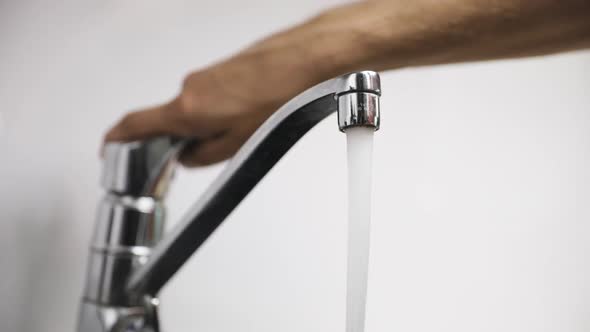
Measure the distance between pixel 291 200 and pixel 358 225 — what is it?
302mm

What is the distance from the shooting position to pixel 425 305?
50 centimetres

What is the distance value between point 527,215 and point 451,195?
0.09 metres

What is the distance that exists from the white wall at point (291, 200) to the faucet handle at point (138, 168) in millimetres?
93

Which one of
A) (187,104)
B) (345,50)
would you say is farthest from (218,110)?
(345,50)

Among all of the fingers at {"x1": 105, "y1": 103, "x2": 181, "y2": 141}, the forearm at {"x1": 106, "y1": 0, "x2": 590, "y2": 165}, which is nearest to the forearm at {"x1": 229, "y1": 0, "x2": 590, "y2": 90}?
the forearm at {"x1": 106, "y1": 0, "x2": 590, "y2": 165}

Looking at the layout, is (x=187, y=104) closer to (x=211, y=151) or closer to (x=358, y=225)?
(x=211, y=151)

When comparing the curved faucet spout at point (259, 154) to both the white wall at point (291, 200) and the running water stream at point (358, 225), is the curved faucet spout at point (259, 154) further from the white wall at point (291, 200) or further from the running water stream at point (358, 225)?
the white wall at point (291, 200)

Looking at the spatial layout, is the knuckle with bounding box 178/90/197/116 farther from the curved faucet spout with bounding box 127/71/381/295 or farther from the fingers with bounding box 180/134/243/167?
the curved faucet spout with bounding box 127/71/381/295

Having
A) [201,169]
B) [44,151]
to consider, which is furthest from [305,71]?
[44,151]

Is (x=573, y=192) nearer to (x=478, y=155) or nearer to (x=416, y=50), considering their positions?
(x=478, y=155)

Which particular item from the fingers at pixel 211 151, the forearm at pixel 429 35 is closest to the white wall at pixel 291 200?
the fingers at pixel 211 151

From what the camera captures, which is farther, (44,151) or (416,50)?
(44,151)

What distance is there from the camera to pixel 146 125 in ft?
1.60

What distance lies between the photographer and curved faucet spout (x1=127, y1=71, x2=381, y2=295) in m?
0.26
